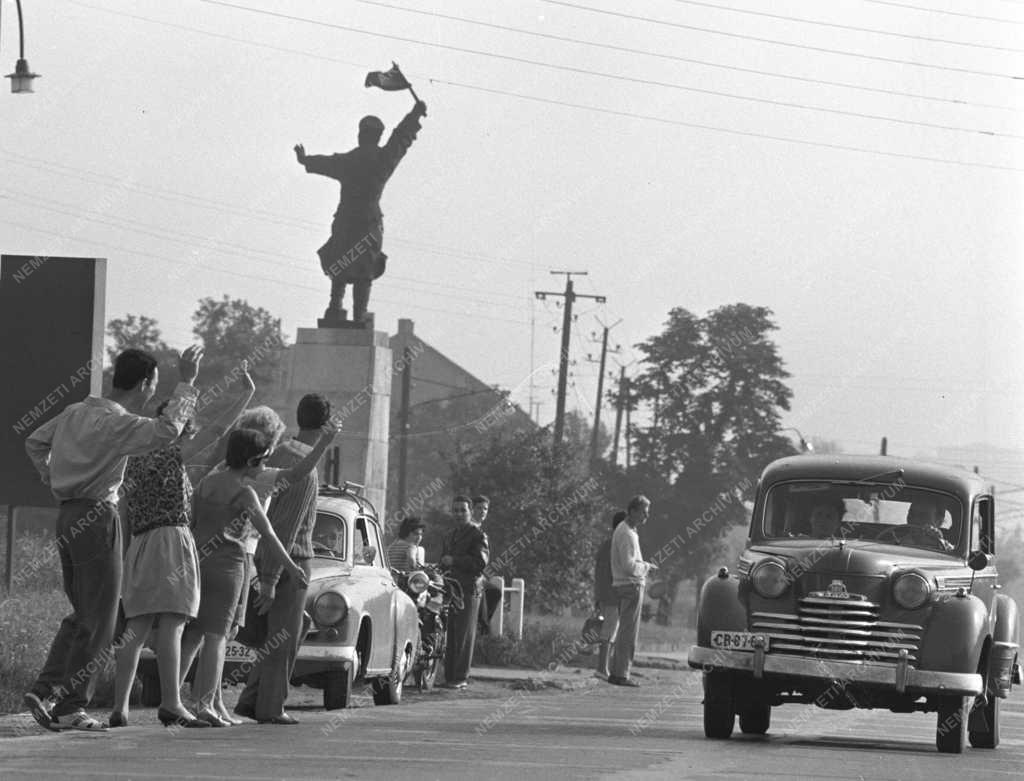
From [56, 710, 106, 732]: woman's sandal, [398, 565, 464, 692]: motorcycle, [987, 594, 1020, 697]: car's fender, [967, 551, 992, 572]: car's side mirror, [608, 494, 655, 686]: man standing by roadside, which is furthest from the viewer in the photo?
[608, 494, 655, 686]: man standing by roadside

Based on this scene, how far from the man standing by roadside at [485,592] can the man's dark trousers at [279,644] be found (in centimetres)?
661

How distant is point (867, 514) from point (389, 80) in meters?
22.6

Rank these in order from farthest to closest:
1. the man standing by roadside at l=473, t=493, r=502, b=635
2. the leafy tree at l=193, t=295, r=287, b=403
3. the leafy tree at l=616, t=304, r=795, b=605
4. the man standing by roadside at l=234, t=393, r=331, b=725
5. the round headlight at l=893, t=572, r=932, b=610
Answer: the leafy tree at l=193, t=295, r=287, b=403, the leafy tree at l=616, t=304, r=795, b=605, the man standing by roadside at l=473, t=493, r=502, b=635, the round headlight at l=893, t=572, r=932, b=610, the man standing by roadside at l=234, t=393, r=331, b=725

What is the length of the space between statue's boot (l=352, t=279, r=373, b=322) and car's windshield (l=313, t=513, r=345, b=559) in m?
21.0

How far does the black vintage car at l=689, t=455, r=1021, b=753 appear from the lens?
1385 centimetres

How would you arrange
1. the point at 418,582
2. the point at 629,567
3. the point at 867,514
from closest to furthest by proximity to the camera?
the point at 867,514 → the point at 418,582 → the point at 629,567

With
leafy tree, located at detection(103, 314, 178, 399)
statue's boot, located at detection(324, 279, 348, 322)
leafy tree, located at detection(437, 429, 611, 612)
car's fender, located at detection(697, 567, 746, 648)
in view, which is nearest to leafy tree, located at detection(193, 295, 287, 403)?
leafy tree, located at detection(103, 314, 178, 399)

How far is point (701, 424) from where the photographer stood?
277ft

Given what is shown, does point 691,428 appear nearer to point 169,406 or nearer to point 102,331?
point 102,331

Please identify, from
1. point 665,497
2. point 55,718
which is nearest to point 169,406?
point 55,718

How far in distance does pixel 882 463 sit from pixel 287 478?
4.89 meters

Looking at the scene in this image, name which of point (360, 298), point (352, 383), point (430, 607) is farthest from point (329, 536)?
point (360, 298)

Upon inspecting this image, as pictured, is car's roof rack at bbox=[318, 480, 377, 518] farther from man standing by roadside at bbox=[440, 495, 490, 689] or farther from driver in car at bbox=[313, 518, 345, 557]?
man standing by roadside at bbox=[440, 495, 490, 689]

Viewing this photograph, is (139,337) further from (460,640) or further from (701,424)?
(460,640)
